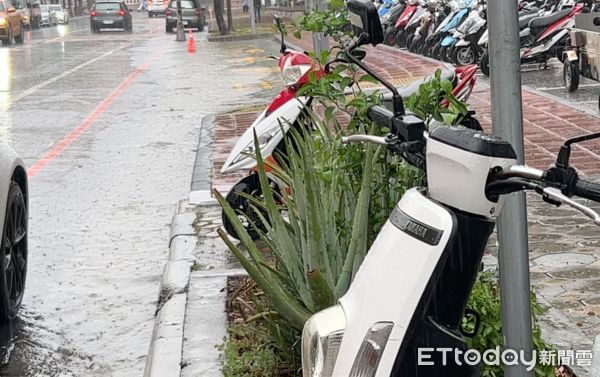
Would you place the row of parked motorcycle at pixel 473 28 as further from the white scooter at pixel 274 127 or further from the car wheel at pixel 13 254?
the car wheel at pixel 13 254

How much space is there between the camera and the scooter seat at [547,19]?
646 inches

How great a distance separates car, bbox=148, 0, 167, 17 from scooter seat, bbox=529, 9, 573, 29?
57.5 meters

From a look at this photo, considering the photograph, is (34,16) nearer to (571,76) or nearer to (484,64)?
(484,64)

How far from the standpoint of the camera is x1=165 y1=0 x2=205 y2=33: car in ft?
152

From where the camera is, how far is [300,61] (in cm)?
722

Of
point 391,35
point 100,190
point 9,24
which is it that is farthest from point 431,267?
point 9,24

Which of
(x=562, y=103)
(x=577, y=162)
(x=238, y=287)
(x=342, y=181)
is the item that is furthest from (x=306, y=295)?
(x=562, y=103)

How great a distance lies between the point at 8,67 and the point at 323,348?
82.6 ft

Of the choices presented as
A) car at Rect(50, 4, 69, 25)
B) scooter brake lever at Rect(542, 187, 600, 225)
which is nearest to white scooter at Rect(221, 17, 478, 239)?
scooter brake lever at Rect(542, 187, 600, 225)

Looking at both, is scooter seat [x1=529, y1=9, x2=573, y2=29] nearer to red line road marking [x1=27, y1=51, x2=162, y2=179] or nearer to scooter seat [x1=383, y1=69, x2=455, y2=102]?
red line road marking [x1=27, y1=51, x2=162, y2=179]

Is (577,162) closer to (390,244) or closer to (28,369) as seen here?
(28,369)

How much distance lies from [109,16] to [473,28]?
32745 mm

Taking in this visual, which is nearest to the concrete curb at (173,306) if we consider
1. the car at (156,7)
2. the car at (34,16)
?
the car at (34,16)

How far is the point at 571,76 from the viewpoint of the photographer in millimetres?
13617
